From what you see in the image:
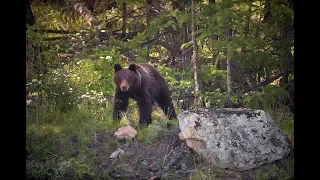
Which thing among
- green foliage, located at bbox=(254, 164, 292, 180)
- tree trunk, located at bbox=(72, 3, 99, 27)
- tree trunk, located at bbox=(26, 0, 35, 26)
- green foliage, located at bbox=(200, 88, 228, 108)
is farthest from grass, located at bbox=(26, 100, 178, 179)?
tree trunk, located at bbox=(72, 3, 99, 27)

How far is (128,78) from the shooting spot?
513cm

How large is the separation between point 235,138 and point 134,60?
377cm

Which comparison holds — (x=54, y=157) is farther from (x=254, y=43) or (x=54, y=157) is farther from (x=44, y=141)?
(x=254, y=43)

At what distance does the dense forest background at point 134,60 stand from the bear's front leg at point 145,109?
0.25 metres

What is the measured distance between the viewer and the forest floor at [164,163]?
3.83 meters

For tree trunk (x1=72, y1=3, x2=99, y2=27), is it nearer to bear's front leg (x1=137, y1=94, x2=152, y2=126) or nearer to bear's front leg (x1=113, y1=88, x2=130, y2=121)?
bear's front leg (x1=113, y1=88, x2=130, y2=121)

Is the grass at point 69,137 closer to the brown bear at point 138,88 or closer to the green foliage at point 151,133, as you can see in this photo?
the green foliage at point 151,133

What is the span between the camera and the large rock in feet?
12.5

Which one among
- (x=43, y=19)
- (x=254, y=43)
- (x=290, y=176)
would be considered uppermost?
(x=43, y=19)

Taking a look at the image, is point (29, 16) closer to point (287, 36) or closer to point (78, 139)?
point (78, 139)

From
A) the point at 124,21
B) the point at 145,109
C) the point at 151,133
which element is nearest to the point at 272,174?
the point at 151,133
